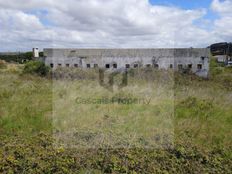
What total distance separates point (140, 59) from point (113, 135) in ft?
49.4

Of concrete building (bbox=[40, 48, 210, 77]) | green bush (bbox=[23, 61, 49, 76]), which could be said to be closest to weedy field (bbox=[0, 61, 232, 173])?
green bush (bbox=[23, 61, 49, 76])

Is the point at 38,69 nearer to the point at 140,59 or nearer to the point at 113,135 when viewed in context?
the point at 140,59

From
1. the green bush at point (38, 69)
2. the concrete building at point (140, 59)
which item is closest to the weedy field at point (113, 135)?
the green bush at point (38, 69)

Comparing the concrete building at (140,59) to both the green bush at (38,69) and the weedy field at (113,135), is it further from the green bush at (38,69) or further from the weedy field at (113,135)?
the weedy field at (113,135)

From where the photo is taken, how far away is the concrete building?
19.1 meters

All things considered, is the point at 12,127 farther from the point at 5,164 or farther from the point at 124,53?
the point at 124,53

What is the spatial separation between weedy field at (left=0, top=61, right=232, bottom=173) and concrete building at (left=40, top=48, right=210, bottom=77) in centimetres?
1110

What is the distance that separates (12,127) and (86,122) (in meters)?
1.67

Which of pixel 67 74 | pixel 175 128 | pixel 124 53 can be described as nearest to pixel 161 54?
pixel 124 53

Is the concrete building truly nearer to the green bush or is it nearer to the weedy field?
the green bush

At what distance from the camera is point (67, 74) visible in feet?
53.7

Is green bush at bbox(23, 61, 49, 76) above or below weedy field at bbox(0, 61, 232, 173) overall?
above

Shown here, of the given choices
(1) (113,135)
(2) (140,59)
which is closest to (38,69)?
(2) (140,59)

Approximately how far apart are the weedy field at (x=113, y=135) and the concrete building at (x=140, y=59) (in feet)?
36.4
